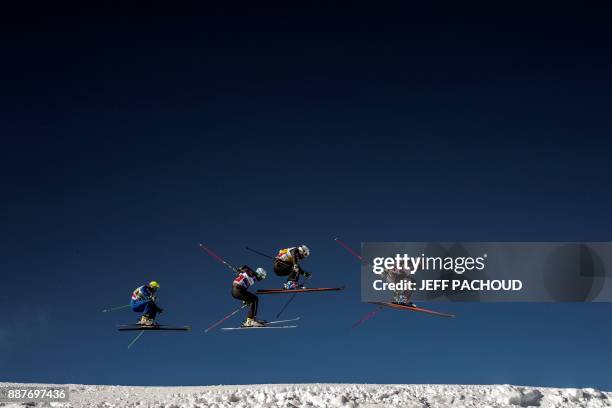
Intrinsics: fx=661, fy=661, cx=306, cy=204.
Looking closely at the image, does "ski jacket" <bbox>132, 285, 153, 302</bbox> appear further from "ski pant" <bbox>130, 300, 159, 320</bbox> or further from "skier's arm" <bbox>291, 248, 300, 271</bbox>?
"skier's arm" <bbox>291, 248, 300, 271</bbox>

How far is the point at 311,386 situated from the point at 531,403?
1588 centimetres

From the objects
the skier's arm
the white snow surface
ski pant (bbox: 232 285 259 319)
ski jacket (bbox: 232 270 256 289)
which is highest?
the skier's arm

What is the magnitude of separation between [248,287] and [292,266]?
6.76 ft

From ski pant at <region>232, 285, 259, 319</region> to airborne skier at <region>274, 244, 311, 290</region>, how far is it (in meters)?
1.48

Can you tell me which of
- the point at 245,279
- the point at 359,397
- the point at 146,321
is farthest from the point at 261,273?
the point at 359,397

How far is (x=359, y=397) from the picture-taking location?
143ft

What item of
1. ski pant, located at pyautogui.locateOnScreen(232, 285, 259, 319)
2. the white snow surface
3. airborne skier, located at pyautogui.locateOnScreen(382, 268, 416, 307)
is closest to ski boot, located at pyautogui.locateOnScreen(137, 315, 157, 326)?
ski pant, located at pyautogui.locateOnScreen(232, 285, 259, 319)

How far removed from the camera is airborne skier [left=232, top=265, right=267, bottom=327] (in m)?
26.8

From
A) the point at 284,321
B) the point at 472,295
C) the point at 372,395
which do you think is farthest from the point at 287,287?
Result: the point at 372,395

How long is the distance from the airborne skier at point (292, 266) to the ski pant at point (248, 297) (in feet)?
4.84

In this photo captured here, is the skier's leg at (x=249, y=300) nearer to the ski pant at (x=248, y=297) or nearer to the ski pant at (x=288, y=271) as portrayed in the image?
the ski pant at (x=248, y=297)

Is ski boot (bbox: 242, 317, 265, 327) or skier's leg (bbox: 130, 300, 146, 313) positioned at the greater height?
skier's leg (bbox: 130, 300, 146, 313)

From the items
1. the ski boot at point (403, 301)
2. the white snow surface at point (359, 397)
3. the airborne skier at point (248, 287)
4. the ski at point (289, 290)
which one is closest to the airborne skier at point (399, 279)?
the ski boot at point (403, 301)

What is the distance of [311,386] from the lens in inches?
1983
